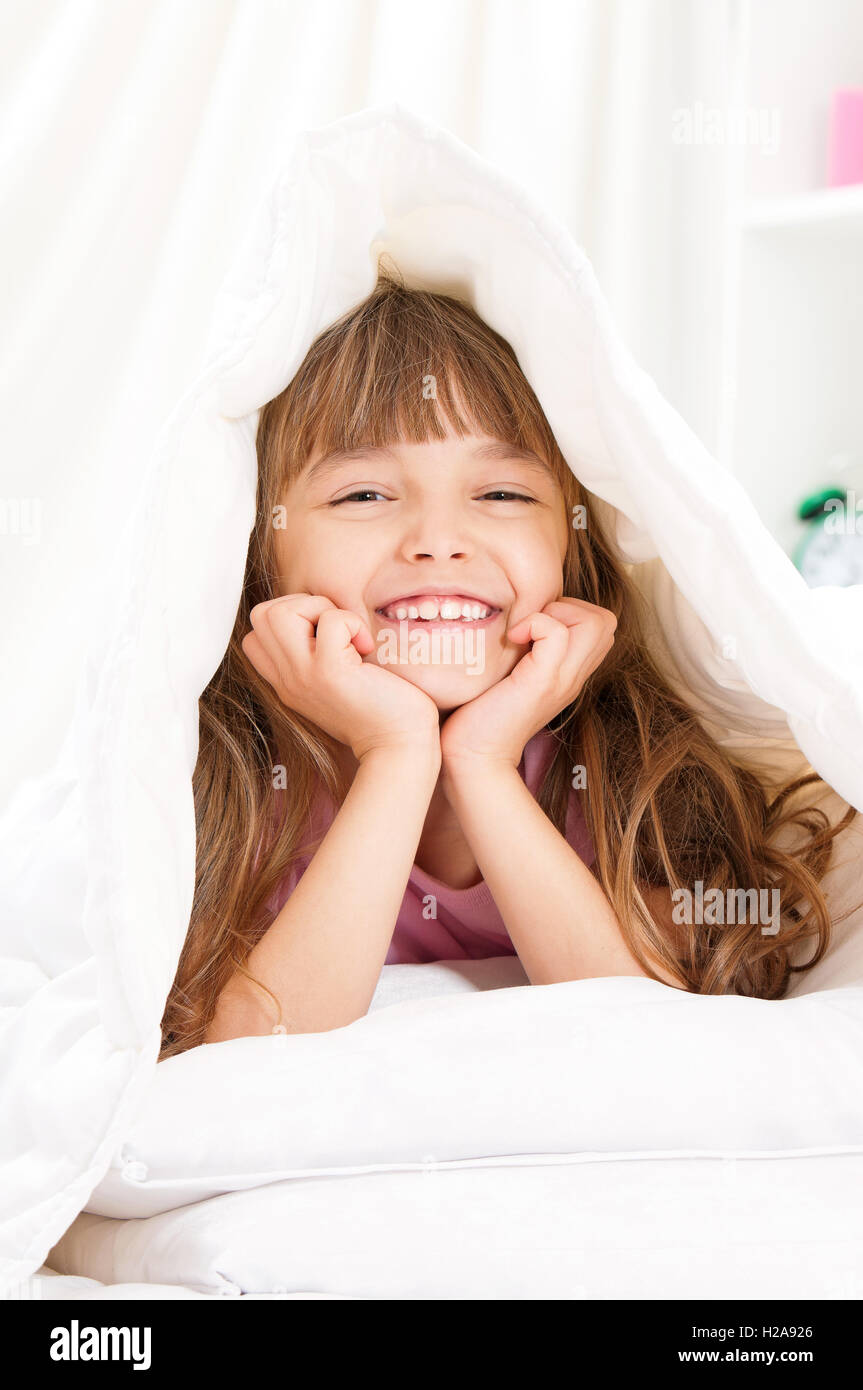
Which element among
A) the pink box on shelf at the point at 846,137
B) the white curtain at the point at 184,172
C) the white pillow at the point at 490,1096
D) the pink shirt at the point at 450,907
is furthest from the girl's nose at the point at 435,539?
the pink box on shelf at the point at 846,137

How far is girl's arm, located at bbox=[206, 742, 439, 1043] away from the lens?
78 centimetres

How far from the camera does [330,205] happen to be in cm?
82

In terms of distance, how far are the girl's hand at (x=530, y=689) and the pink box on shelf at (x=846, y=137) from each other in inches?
37.2

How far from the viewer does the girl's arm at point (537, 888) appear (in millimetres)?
821

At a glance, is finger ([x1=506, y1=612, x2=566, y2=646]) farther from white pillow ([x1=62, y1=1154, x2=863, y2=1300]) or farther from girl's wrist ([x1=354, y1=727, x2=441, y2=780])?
white pillow ([x1=62, y1=1154, x2=863, y2=1300])

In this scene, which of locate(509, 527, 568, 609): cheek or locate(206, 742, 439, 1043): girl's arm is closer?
locate(206, 742, 439, 1043): girl's arm

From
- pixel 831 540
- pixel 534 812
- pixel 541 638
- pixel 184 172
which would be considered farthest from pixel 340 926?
pixel 184 172

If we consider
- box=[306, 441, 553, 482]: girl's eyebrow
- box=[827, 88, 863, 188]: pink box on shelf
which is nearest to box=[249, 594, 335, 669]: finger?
box=[306, 441, 553, 482]: girl's eyebrow

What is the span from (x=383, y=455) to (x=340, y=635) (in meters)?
0.15

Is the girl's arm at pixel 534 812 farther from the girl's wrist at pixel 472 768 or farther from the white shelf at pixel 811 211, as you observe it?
the white shelf at pixel 811 211

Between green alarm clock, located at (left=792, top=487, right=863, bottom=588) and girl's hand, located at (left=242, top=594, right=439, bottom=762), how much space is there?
884 mm

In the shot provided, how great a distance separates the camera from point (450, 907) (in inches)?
39.7

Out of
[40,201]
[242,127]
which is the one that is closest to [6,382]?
[40,201]
